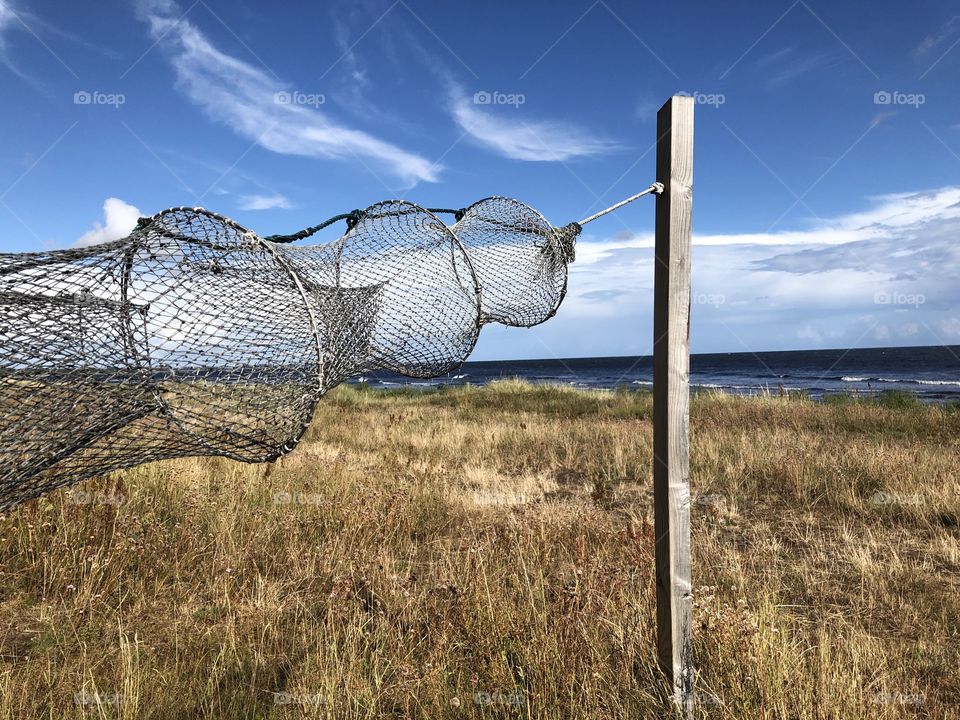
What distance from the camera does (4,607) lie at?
3654 millimetres

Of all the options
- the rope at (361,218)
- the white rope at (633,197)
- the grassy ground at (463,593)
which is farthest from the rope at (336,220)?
the grassy ground at (463,593)

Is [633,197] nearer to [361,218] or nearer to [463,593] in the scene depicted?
[361,218]

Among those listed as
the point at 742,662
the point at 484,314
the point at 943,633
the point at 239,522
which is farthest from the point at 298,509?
the point at 943,633

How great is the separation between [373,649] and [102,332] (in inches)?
89.1

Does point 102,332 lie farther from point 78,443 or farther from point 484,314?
point 484,314

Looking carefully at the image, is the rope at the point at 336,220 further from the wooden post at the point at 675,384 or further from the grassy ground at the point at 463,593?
the grassy ground at the point at 463,593

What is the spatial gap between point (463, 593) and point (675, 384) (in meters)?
2.06

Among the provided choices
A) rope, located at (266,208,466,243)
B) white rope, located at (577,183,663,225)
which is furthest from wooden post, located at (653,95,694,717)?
rope, located at (266,208,466,243)

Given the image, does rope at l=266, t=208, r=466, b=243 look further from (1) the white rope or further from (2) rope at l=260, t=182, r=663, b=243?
(1) the white rope

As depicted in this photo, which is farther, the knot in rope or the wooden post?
the knot in rope

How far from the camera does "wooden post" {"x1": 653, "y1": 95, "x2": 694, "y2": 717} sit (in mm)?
2508

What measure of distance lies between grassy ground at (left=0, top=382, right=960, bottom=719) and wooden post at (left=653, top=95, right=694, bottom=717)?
32cm

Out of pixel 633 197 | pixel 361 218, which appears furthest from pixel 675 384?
pixel 361 218

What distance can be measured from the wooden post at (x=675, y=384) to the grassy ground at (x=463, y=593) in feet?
1.04
